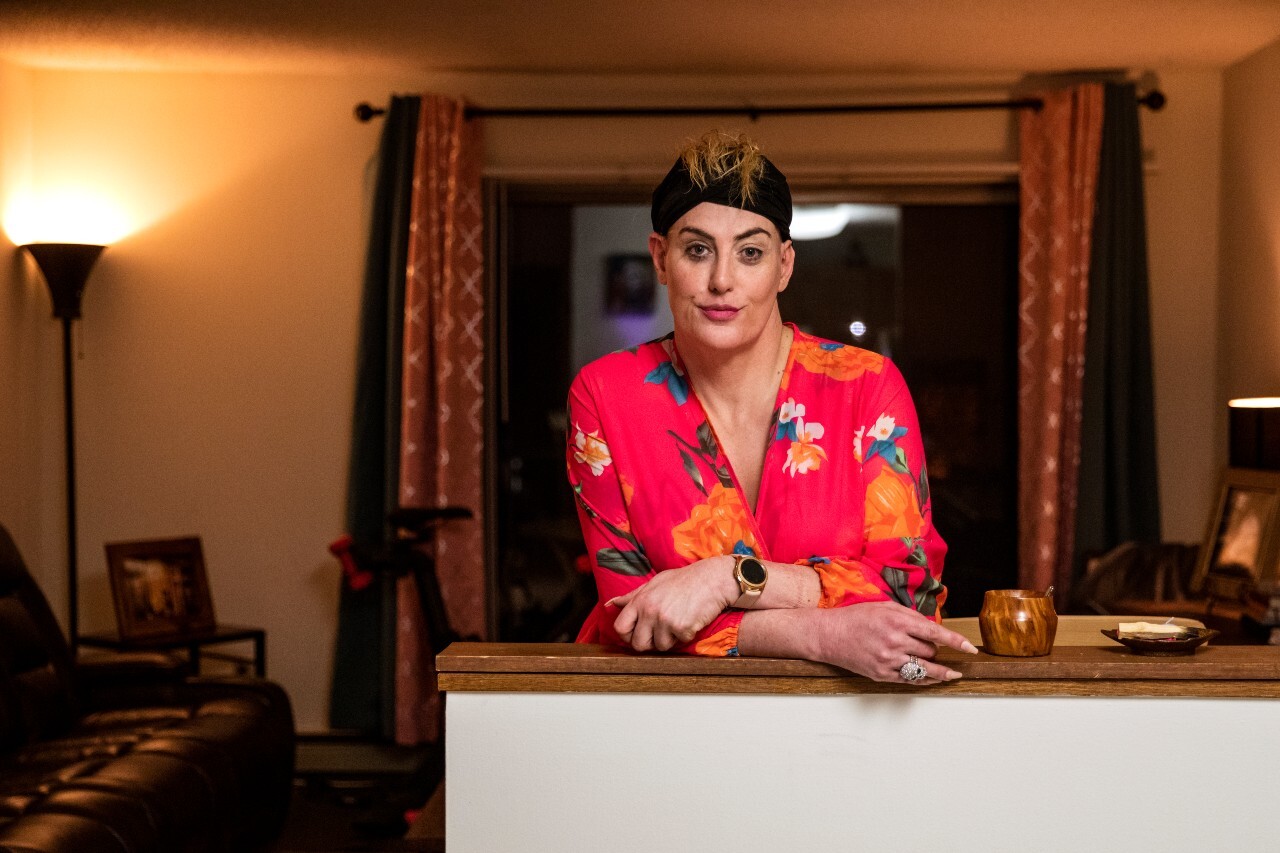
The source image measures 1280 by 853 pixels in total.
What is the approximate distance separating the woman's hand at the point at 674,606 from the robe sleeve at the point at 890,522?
0.12 m

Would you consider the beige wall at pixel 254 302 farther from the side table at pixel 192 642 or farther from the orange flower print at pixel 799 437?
the orange flower print at pixel 799 437

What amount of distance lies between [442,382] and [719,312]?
296cm

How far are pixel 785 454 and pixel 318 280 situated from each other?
11.1 feet

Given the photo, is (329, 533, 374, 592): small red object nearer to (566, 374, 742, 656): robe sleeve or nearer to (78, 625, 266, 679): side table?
(78, 625, 266, 679): side table

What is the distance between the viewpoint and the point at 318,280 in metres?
4.54

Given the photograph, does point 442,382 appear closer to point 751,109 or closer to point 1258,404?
point 751,109

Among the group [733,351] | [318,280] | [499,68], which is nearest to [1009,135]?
[499,68]

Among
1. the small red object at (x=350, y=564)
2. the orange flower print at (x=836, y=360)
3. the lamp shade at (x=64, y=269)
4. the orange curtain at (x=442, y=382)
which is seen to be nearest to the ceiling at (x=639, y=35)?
the orange curtain at (x=442, y=382)

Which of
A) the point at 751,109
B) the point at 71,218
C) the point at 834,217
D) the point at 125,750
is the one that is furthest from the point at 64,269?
the point at 834,217

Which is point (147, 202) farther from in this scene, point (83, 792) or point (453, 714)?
point (453, 714)

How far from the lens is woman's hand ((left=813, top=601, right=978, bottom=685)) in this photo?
1174 mm

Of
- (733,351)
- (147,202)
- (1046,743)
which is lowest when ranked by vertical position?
(1046,743)

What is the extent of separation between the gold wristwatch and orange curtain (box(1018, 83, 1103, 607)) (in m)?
3.11

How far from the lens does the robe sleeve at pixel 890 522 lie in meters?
1.36
